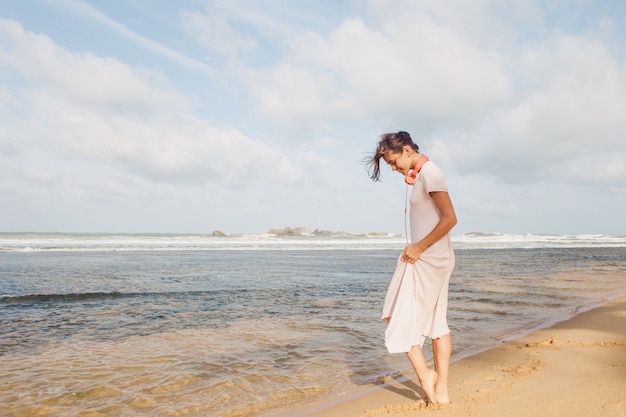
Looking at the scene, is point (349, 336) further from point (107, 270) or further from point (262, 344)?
point (107, 270)

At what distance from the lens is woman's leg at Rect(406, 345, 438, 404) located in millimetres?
3162

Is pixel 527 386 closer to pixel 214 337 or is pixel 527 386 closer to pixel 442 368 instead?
pixel 442 368

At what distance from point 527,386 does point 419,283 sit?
4.66 feet

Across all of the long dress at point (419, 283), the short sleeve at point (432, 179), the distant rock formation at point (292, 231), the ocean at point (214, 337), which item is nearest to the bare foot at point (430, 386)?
the long dress at point (419, 283)

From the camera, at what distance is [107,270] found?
48.4ft

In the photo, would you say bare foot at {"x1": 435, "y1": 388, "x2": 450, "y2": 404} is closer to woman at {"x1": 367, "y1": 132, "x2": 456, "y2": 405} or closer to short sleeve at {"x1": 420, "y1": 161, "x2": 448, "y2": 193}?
woman at {"x1": 367, "y1": 132, "x2": 456, "y2": 405}

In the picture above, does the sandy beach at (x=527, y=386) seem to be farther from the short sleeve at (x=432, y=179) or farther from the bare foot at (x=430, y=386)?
the short sleeve at (x=432, y=179)

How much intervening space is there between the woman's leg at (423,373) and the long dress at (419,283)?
2.9 inches

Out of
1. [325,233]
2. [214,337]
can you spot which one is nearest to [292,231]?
[325,233]

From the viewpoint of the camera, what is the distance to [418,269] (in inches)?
124

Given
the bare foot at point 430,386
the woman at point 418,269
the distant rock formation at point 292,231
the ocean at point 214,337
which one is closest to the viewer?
the woman at point 418,269

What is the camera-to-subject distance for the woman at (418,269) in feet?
10.1

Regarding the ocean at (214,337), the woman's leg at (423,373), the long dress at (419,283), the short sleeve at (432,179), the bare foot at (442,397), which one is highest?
the short sleeve at (432,179)

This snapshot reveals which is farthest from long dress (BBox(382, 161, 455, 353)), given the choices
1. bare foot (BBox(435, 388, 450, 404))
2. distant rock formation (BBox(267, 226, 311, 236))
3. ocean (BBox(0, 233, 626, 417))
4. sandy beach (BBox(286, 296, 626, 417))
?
distant rock formation (BBox(267, 226, 311, 236))
